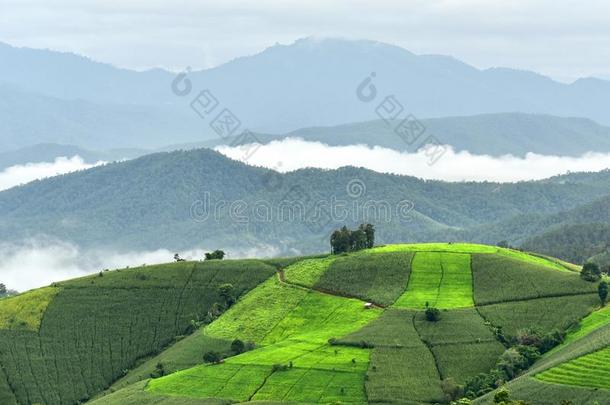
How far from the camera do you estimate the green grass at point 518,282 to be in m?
179

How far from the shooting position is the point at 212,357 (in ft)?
549

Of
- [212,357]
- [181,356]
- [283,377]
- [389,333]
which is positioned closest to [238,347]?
[212,357]

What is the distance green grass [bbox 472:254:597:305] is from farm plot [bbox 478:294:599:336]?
8.82ft

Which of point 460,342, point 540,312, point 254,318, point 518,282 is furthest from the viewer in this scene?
point 254,318

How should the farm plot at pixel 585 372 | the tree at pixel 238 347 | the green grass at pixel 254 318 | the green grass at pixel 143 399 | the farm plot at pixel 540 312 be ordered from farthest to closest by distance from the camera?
the green grass at pixel 254 318 < the tree at pixel 238 347 < the farm plot at pixel 540 312 < the green grass at pixel 143 399 < the farm plot at pixel 585 372

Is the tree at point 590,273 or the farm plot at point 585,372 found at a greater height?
the tree at point 590,273

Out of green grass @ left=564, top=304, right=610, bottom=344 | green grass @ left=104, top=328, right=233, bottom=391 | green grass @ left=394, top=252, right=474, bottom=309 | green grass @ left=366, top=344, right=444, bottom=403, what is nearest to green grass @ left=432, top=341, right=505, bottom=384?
green grass @ left=366, top=344, right=444, bottom=403

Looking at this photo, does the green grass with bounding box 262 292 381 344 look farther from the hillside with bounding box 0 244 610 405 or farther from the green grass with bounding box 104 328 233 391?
the green grass with bounding box 104 328 233 391

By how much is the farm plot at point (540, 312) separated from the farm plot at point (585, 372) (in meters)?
29.3

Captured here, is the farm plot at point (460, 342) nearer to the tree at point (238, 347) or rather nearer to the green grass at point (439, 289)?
the green grass at point (439, 289)

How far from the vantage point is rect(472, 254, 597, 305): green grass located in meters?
179

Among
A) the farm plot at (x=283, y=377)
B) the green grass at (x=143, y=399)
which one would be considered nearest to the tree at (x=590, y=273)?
the farm plot at (x=283, y=377)

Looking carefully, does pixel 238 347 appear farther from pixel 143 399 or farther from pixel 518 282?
pixel 518 282

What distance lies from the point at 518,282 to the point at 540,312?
15514 millimetres
